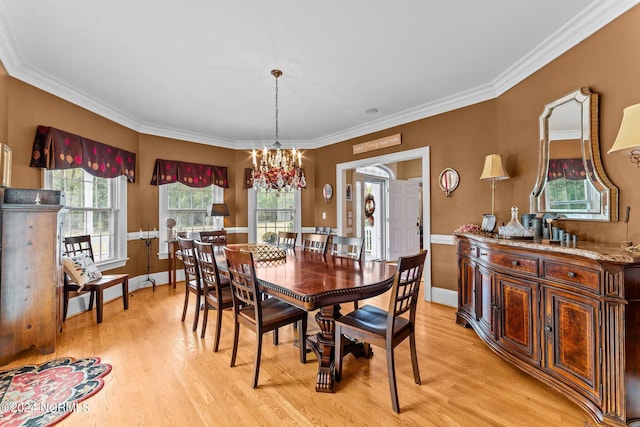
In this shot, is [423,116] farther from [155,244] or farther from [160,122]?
[155,244]

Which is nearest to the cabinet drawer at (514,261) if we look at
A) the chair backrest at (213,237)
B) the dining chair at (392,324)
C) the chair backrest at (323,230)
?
the dining chair at (392,324)

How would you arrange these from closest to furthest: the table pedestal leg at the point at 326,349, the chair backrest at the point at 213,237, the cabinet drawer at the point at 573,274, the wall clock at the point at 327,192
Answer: the cabinet drawer at the point at 573,274 → the table pedestal leg at the point at 326,349 → the chair backrest at the point at 213,237 → the wall clock at the point at 327,192

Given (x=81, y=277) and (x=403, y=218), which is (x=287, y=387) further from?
(x=403, y=218)

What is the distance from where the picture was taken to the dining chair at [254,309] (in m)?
2.09

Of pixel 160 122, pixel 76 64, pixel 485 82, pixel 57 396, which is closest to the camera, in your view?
pixel 57 396

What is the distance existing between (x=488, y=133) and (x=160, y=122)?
480cm

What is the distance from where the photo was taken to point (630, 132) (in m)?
1.64

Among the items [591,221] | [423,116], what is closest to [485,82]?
[423,116]

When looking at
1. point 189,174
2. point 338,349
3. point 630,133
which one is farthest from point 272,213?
point 630,133

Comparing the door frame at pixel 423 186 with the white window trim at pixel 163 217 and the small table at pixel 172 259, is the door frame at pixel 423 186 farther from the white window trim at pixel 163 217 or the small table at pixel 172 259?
the white window trim at pixel 163 217

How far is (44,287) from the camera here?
102 inches

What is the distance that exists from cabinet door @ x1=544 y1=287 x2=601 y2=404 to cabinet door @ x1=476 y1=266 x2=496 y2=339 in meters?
0.53

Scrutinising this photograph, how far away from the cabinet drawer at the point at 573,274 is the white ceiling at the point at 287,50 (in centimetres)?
184

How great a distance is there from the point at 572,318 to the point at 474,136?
2.45 meters
